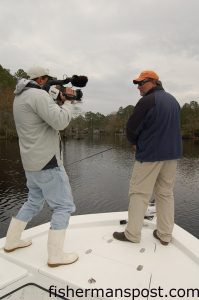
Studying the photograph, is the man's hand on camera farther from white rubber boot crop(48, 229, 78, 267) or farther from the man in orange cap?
white rubber boot crop(48, 229, 78, 267)

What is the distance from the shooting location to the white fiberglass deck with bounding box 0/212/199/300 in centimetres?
252

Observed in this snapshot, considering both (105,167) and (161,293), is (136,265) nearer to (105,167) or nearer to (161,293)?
(161,293)

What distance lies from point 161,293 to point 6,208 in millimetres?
15406

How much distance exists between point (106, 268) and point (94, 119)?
158 metres

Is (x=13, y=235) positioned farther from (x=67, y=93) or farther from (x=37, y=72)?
(x=37, y=72)

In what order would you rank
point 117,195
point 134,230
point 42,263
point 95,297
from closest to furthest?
1. point 95,297
2. point 42,263
3. point 134,230
4. point 117,195

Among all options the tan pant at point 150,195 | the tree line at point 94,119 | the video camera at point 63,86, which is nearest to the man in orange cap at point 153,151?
the tan pant at point 150,195

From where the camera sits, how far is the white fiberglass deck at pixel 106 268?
8.27 ft

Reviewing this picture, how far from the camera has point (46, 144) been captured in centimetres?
287

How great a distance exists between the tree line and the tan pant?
A: 15.7 metres

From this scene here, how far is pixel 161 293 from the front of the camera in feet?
8.05

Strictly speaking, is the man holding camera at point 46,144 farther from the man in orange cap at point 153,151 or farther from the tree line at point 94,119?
the tree line at point 94,119

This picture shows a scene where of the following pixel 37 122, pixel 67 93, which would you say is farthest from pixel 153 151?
pixel 37 122

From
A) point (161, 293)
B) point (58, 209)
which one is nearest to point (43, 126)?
point (58, 209)
